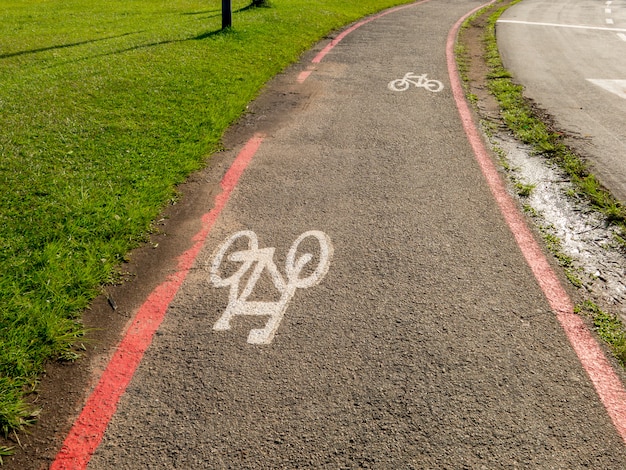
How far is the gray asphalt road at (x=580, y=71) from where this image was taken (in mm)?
6242

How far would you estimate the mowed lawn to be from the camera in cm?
339

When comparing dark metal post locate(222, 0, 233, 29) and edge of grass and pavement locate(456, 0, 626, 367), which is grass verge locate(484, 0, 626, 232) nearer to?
edge of grass and pavement locate(456, 0, 626, 367)

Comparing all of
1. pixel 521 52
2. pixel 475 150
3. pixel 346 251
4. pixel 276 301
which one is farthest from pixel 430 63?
pixel 276 301

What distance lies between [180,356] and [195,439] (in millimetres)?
636

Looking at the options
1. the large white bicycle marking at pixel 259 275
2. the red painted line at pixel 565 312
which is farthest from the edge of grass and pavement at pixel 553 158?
the large white bicycle marking at pixel 259 275

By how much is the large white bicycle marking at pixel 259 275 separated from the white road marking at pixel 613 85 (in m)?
6.94

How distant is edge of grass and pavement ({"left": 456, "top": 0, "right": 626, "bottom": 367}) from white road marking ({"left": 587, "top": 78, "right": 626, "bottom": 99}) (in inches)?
59.7

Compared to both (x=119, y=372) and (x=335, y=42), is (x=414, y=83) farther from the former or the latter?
(x=119, y=372)

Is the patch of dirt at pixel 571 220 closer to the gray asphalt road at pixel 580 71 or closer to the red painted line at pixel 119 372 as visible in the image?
the gray asphalt road at pixel 580 71

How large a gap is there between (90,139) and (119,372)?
3635 millimetres

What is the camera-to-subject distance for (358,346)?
10.5 ft

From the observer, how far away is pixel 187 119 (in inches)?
257

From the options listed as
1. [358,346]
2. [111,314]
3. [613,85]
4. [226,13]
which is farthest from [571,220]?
[226,13]

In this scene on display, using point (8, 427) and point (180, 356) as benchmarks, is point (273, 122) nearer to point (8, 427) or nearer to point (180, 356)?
point (180, 356)
